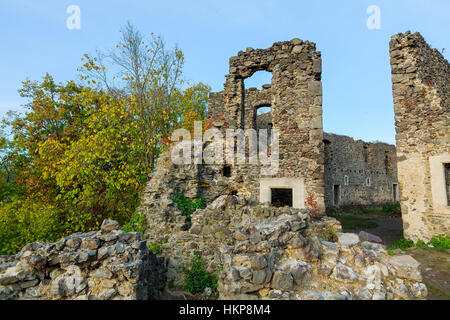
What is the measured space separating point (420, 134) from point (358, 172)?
13034 mm

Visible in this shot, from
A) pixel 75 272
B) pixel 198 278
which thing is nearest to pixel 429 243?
pixel 198 278

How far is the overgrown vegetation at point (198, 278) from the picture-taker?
487 centimetres

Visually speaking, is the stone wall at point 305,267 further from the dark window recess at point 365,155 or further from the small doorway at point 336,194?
the dark window recess at point 365,155

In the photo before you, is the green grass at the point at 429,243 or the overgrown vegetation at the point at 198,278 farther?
the green grass at the point at 429,243

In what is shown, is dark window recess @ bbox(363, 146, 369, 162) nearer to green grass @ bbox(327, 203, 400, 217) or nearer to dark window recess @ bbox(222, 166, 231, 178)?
green grass @ bbox(327, 203, 400, 217)

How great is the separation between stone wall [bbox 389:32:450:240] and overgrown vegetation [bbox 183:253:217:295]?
776 cm

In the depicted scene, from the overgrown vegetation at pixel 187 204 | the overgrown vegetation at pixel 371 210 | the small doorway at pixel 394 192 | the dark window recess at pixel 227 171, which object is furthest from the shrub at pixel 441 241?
the small doorway at pixel 394 192

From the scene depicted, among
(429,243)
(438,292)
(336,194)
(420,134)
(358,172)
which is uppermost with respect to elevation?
(420,134)

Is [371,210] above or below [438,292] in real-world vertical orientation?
above

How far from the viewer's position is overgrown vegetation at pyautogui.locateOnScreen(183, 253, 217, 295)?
16.0ft

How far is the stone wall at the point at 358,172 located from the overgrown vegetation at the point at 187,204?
1368cm

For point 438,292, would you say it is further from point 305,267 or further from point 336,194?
point 336,194

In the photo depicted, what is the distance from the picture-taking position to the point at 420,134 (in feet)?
27.2
